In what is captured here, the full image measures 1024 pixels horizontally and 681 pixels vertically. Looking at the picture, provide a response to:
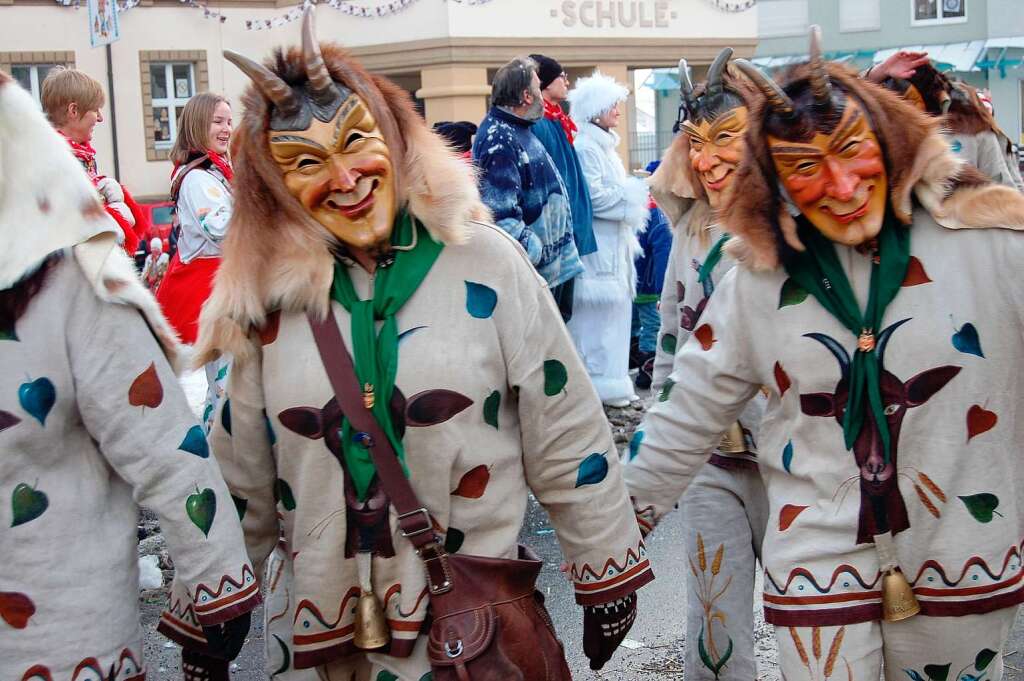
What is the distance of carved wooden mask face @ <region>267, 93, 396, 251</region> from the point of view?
3088 mm

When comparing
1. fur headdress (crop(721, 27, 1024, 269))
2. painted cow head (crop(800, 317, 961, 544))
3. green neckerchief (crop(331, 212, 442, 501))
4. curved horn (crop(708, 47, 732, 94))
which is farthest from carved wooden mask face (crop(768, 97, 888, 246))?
curved horn (crop(708, 47, 732, 94))

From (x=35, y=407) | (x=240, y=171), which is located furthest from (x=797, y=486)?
(x=35, y=407)

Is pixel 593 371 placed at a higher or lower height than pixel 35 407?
lower

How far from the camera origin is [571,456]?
10.6 ft

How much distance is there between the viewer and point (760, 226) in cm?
319

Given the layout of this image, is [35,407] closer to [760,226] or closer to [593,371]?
[760,226]

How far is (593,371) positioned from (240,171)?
19.2 ft

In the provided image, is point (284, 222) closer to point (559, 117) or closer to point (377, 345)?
point (377, 345)

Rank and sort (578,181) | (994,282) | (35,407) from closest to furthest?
(35,407), (994,282), (578,181)

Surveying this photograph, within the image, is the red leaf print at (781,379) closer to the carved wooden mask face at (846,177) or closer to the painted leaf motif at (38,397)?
the carved wooden mask face at (846,177)

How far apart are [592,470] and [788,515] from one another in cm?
47

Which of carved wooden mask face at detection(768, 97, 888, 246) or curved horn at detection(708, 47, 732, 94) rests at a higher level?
curved horn at detection(708, 47, 732, 94)

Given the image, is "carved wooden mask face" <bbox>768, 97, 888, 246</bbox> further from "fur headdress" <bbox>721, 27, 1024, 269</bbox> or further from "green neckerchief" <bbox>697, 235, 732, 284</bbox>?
"green neckerchief" <bbox>697, 235, 732, 284</bbox>

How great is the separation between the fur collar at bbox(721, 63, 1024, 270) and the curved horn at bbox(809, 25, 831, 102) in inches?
1.3
